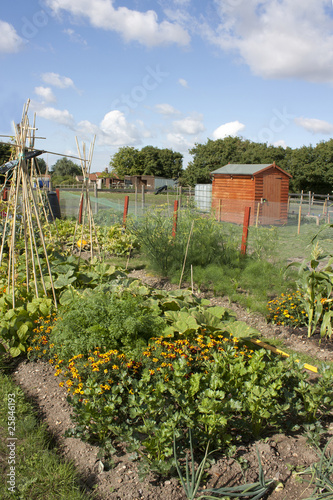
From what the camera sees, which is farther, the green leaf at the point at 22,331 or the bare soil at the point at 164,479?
the green leaf at the point at 22,331

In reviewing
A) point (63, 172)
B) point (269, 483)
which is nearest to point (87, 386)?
point (269, 483)

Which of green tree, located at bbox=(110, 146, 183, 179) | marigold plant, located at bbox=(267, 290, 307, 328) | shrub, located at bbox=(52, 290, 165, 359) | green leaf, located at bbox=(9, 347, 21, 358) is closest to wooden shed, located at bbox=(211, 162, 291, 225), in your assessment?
marigold plant, located at bbox=(267, 290, 307, 328)

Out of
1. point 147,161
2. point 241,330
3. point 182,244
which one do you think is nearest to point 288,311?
point 241,330

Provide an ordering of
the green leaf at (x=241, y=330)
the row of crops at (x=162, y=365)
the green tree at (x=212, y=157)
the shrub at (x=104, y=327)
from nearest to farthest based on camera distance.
Answer: the row of crops at (x=162, y=365), the shrub at (x=104, y=327), the green leaf at (x=241, y=330), the green tree at (x=212, y=157)

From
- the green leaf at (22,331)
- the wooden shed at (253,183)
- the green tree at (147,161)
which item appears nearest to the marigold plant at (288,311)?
the green leaf at (22,331)

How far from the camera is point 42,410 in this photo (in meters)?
2.69

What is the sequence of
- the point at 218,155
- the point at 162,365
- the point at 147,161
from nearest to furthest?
the point at 162,365, the point at 218,155, the point at 147,161

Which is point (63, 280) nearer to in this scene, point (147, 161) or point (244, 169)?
point (244, 169)

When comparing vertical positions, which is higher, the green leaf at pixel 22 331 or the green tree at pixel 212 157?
the green tree at pixel 212 157

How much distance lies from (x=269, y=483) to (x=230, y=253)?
13.5ft

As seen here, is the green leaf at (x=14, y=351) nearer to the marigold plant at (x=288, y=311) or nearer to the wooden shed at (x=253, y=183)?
the marigold plant at (x=288, y=311)

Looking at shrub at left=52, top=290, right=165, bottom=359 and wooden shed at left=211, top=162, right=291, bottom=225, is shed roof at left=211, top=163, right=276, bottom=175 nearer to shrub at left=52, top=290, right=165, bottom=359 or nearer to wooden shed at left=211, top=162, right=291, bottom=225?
wooden shed at left=211, top=162, right=291, bottom=225

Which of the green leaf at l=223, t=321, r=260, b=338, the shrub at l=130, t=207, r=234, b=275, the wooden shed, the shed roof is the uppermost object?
the shed roof

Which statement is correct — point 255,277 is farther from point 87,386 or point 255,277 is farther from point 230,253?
point 87,386
